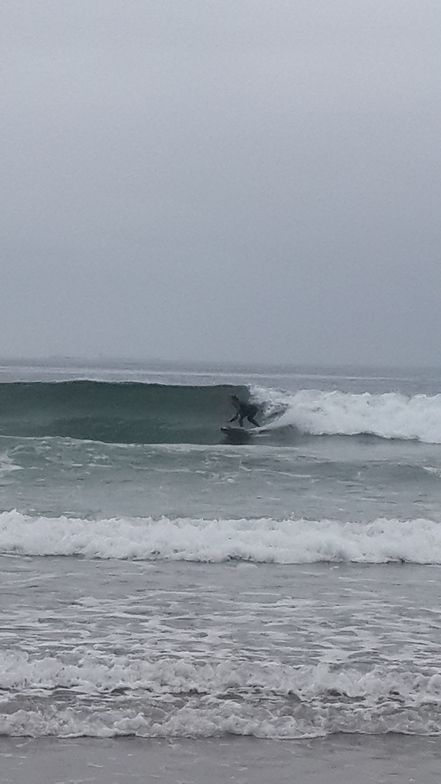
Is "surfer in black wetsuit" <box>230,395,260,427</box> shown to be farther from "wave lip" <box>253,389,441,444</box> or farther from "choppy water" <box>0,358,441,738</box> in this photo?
"choppy water" <box>0,358,441,738</box>

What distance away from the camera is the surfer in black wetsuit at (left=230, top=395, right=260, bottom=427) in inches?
769

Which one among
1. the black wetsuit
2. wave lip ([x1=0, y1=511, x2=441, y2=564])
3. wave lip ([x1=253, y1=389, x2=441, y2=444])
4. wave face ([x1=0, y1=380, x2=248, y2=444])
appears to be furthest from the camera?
the black wetsuit

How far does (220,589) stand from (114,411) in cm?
1300

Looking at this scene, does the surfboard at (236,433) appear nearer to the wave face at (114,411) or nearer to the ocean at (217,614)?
the wave face at (114,411)

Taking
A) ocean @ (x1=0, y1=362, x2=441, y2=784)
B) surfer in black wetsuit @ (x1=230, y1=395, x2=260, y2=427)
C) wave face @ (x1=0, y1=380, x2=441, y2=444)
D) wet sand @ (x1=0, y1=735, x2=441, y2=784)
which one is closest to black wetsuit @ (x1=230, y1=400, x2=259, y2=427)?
surfer in black wetsuit @ (x1=230, y1=395, x2=260, y2=427)

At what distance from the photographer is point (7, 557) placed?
7.77 metres

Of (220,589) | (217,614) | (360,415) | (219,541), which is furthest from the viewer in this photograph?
(360,415)

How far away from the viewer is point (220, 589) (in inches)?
264

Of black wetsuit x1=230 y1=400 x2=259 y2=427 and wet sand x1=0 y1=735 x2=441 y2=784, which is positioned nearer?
wet sand x1=0 y1=735 x2=441 y2=784

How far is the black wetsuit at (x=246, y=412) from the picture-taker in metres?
19.5

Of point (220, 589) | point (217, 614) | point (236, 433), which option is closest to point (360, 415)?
point (236, 433)

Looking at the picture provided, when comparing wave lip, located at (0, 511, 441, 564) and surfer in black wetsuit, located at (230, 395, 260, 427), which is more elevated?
surfer in black wetsuit, located at (230, 395, 260, 427)

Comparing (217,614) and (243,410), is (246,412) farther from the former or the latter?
(217,614)

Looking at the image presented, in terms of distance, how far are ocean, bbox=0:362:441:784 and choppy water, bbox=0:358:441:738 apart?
0.02 metres
